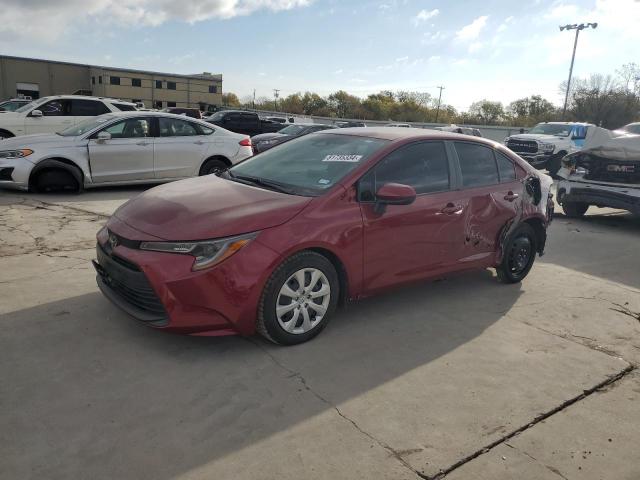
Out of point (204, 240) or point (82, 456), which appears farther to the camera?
point (204, 240)

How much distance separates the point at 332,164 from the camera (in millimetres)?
4211

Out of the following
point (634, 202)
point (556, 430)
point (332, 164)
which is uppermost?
point (332, 164)

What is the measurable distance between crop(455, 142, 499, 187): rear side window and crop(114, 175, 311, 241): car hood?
175cm

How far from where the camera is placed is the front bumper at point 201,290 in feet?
10.8

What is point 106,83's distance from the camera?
68312 mm

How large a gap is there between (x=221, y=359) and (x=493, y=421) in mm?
1778

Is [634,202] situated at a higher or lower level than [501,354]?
higher

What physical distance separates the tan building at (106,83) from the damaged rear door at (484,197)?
55002mm

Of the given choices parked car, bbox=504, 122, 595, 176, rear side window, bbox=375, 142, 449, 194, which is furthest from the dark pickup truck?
rear side window, bbox=375, 142, 449, 194

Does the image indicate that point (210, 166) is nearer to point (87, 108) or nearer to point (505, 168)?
point (87, 108)

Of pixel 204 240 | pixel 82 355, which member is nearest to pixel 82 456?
pixel 82 355

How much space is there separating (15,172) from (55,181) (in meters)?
0.61

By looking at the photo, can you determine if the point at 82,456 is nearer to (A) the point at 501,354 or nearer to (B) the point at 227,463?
(B) the point at 227,463

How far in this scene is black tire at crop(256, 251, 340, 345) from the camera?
3.47 meters
